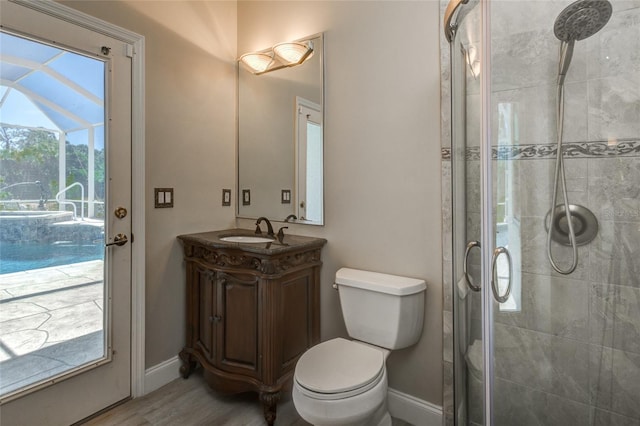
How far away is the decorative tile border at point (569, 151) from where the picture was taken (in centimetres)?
121

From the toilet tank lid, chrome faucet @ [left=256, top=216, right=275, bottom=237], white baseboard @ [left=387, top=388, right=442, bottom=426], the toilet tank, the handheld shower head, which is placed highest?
the handheld shower head

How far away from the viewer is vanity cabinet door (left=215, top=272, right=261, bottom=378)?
184cm

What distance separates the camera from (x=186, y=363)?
7.14 ft

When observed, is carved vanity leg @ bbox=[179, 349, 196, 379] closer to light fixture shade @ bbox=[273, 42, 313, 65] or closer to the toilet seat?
the toilet seat

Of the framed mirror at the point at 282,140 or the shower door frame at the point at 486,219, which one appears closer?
the shower door frame at the point at 486,219

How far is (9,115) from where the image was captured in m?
1.49

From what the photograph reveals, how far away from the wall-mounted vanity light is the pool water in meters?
1.50

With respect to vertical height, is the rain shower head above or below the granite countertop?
above

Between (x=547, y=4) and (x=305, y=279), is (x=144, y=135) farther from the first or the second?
(x=547, y=4)

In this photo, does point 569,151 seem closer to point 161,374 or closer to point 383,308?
point 383,308

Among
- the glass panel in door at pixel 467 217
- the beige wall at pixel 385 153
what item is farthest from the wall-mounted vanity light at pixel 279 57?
the glass panel in door at pixel 467 217

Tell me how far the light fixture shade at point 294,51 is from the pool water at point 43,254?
61.8 inches

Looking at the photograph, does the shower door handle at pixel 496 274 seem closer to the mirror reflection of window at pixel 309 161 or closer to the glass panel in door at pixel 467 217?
the glass panel in door at pixel 467 217

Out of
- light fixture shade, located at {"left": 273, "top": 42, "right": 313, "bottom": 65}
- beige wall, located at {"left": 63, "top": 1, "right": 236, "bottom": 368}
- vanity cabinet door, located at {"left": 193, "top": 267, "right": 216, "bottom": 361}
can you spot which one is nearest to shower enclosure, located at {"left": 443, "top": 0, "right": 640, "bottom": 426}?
light fixture shade, located at {"left": 273, "top": 42, "right": 313, "bottom": 65}
